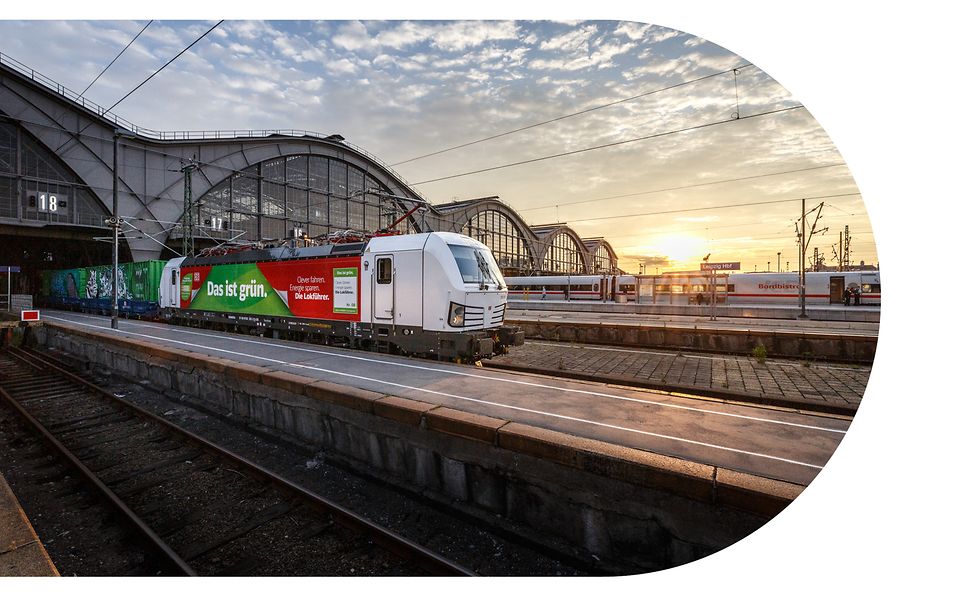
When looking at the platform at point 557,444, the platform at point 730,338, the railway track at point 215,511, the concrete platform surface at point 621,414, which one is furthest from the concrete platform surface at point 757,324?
the railway track at point 215,511

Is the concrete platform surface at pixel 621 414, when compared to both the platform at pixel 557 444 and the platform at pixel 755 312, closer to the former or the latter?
the platform at pixel 557 444

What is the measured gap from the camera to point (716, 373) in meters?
11.4

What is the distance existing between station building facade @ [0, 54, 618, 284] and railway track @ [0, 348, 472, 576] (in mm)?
8323

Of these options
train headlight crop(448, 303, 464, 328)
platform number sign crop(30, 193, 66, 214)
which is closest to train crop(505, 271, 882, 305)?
train headlight crop(448, 303, 464, 328)

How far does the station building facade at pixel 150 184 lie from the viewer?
29688 mm

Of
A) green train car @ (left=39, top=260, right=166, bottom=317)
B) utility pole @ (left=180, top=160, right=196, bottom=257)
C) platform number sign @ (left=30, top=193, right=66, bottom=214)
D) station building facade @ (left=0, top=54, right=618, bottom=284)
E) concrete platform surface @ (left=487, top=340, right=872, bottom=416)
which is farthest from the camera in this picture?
station building facade @ (left=0, top=54, right=618, bottom=284)

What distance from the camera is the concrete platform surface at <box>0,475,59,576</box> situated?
11.0ft

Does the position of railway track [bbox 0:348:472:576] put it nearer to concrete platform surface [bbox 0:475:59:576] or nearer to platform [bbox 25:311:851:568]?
platform [bbox 25:311:851:568]

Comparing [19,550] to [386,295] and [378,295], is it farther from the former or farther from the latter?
[378,295]

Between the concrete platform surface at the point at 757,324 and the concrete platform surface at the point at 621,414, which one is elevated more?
the concrete platform surface at the point at 757,324

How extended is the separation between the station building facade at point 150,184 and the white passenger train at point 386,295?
2.23 metres

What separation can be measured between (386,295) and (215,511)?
6.50 m

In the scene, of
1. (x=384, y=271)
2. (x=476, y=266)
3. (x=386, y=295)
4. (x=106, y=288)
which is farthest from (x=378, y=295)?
(x=106, y=288)

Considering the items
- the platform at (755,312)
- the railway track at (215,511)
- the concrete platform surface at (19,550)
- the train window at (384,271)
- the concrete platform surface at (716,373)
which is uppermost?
the train window at (384,271)
